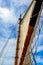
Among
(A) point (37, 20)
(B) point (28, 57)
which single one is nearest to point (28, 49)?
(B) point (28, 57)

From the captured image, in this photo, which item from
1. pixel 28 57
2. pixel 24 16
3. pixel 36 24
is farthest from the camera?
pixel 24 16

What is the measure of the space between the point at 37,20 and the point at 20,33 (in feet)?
18.4

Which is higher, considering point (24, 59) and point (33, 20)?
point (33, 20)

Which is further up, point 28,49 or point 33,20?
point 33,20

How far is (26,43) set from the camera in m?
20.7

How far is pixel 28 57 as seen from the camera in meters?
20.5

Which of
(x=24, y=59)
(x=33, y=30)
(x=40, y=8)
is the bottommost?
(x=24, y=59)

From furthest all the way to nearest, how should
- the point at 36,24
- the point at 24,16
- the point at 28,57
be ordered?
the point at 24,16 → the point at 28,57 → the point at 36,24

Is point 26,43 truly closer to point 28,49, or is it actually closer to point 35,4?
point 28,49

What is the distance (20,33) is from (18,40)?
60 cm

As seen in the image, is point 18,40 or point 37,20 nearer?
point 37,20

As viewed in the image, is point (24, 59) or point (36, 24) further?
point (24, 59)

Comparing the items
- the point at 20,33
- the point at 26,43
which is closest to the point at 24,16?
the point at 20,33

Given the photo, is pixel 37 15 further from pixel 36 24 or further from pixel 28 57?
pixel 28 57
